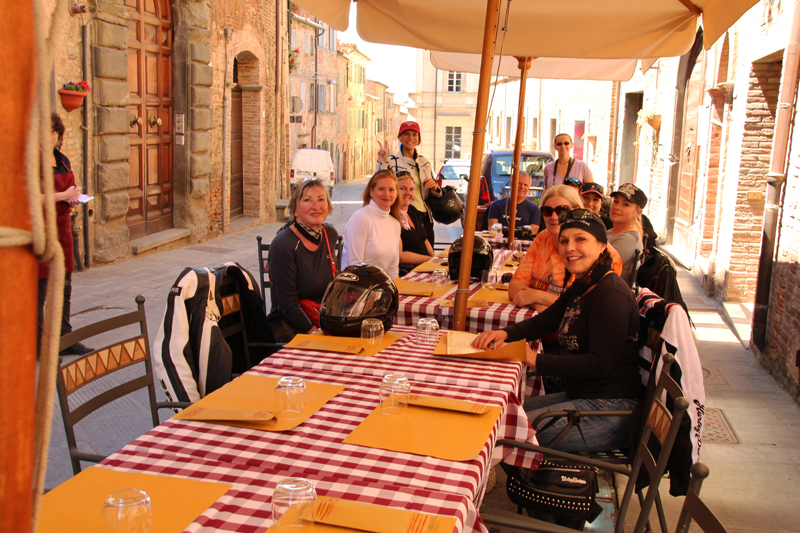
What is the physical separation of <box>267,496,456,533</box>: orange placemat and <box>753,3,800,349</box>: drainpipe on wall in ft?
18.6

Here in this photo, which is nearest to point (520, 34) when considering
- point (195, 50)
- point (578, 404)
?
point (578, 404)

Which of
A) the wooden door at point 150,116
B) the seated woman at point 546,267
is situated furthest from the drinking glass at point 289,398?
the wooden door at point 150,116

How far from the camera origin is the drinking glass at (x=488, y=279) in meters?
4.77

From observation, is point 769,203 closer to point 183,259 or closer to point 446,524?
point 446,524

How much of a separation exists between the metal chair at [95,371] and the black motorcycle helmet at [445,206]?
4530 millimetres

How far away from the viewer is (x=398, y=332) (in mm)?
3490

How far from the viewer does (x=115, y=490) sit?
179cm

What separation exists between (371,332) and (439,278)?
5.14ft

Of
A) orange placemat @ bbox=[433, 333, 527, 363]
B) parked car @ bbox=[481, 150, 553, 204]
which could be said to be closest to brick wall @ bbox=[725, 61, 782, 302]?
orange placemat @ bbox=[433, 333, 527, 363]

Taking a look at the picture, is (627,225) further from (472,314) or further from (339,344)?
(339,344)

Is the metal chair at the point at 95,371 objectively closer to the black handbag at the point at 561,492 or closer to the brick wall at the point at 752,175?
the black handbag at the point at 561,492

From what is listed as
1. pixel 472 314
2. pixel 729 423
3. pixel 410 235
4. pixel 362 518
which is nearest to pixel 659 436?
pixel 362 518

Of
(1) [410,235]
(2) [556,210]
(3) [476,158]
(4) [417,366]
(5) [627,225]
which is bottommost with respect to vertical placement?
(4) [417,366]

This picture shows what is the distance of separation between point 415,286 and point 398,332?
1107 mm
